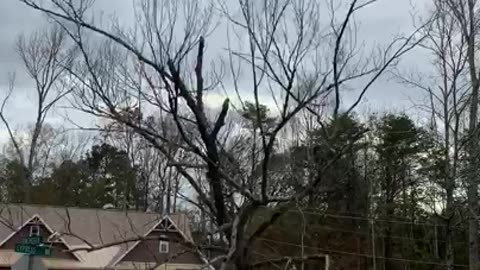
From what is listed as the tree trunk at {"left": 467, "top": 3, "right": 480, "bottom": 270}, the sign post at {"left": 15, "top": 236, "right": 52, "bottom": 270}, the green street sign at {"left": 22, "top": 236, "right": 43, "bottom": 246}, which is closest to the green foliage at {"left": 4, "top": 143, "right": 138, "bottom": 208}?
the tree trunk at {"left": 467, "top": 3, "right": 480, "bottom": 270}

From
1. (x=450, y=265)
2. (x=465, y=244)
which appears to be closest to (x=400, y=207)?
(x=465, y=244)

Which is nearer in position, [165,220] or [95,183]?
[165,220]

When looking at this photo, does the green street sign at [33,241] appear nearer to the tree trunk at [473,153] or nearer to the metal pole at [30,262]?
the metal pole at [30,262]

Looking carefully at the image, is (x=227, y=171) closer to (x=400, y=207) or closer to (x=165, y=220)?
(x=165, y=220)

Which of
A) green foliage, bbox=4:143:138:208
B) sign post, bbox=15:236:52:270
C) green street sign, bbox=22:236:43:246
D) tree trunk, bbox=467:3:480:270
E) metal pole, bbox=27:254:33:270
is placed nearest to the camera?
metal pole, bbox=27:254:33:270

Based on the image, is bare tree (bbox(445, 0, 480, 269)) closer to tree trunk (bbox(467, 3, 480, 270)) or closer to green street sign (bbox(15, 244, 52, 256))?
tree trunk (bbox(467, 3, 480, 270))

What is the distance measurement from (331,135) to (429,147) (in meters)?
15.2

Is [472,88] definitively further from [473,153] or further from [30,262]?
[30,262]

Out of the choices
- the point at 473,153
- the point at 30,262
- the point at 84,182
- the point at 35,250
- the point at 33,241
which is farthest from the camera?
the point at 84,182

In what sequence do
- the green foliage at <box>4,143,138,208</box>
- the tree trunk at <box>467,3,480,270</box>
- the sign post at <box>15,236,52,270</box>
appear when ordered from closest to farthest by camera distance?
the sign post at <box>15,236,52,270</box>, the tree trunk at <box>467,3,480,270</box>, the green foliage at <box>4,143,138,208</box>

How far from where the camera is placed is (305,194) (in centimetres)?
530

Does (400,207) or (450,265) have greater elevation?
(400,207)

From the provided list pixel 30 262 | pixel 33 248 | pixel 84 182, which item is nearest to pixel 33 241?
pixel 33 248

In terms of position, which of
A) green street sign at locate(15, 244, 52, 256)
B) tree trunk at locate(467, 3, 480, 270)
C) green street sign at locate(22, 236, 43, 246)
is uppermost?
tree trunk at locate(467, 3, 480, 270)
